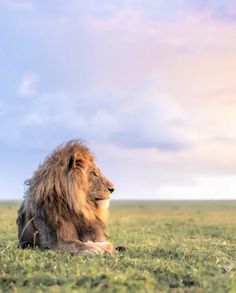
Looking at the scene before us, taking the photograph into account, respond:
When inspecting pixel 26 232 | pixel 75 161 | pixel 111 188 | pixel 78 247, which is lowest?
pixel 78 247

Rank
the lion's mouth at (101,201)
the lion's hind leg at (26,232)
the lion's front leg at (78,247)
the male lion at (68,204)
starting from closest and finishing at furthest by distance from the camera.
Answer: the lion's front leg at (78,247)
the male lion at (68,204)
the lion's hind leg at (26,232)
the lion's mouth at (101,201)

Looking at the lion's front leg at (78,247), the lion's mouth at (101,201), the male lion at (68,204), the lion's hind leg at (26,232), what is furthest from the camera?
the lion's mouth at (101,201)

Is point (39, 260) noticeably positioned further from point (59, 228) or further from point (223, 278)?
point (223, 278)

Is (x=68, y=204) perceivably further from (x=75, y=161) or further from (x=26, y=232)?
(x=26, y=232)

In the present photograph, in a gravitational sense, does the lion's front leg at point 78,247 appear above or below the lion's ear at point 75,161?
below

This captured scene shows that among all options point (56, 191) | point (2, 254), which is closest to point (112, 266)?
point (2, 254)

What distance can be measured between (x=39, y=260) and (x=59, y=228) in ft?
4.76

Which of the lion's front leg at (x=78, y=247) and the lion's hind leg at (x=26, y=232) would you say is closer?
the lion's front leg at (x=78, y=247)

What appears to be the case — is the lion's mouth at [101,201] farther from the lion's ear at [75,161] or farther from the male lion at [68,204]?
the lion's ear at [75,161]

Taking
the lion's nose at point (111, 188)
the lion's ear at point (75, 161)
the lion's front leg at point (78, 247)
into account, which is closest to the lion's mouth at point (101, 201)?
the lion's nose at point (111, 188)

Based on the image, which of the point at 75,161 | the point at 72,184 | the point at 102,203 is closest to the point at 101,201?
the point at 102,203

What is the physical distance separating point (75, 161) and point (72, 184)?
414mm

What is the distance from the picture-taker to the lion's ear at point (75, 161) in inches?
364

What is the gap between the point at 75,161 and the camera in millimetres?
9312
